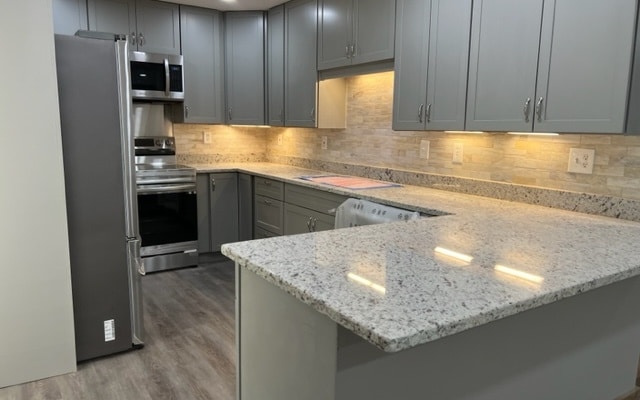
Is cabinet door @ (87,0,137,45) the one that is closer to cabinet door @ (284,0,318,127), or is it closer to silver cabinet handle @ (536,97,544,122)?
cabinet door @ (284,0,318,127)

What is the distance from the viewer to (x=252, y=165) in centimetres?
473

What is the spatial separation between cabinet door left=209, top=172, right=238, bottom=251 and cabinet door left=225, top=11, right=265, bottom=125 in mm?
599

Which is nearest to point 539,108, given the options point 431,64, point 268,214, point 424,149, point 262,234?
point 431,64

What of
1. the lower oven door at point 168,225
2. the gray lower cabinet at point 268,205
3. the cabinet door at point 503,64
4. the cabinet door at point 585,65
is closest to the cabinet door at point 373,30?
A: the cabinet door at point 503,64

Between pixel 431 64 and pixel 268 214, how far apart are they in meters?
1.96

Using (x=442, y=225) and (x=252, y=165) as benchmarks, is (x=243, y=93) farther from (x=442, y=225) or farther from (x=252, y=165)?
(x=442, y=225)

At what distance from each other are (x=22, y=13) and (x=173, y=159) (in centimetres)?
251

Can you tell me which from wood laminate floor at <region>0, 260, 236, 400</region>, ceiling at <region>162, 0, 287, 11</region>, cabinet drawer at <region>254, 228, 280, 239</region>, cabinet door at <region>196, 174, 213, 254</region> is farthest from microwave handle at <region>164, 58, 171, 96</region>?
wood laminate floor at <region>0, 260, 236, 400</region>

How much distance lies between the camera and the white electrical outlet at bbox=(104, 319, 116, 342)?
2.52m

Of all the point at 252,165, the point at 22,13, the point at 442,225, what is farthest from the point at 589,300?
the point at 252,165

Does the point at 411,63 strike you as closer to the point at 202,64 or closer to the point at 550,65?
the point at 550,65

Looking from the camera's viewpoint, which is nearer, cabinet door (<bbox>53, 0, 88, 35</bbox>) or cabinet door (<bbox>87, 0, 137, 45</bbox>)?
cabinet door (<bbox>53, 0, 88, 35</bbox>)

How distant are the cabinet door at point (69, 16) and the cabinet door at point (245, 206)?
1802 mm

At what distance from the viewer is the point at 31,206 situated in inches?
84.9
